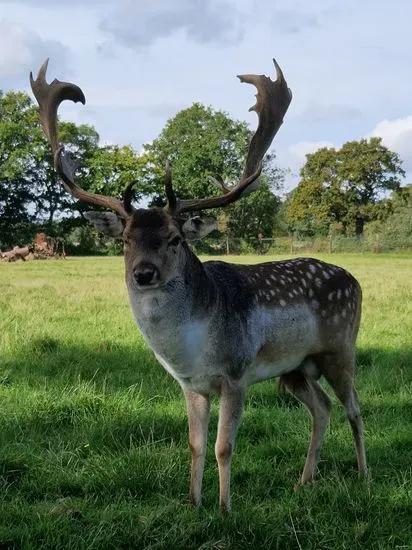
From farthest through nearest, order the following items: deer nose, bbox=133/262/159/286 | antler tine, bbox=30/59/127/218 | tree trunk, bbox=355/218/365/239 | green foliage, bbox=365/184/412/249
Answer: tree trunk, bbox=355/218/365/239 → green foliage, bbox=365/184/412/249 → antler tine, bbox=30/59/127/218 → deer nose, bbox=133/262/159/286

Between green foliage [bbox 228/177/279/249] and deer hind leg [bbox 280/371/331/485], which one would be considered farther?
green foliage [bbox 228/177/279/249]

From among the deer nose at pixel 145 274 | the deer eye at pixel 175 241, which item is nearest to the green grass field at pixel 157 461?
the deer nose at pixel 145 274

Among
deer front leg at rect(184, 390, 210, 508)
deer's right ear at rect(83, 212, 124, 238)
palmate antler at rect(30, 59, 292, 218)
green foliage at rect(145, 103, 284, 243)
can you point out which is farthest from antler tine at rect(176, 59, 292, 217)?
green foliage at rect(145, 103, 284, 243)

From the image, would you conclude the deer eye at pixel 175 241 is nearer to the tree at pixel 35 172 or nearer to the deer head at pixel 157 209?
the deer head at pixel 157 209

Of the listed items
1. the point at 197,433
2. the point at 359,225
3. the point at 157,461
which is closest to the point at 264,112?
the point at 197,433

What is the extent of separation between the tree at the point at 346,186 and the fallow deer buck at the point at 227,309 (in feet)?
182

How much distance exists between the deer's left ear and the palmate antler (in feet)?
0.61

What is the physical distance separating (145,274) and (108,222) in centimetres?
60

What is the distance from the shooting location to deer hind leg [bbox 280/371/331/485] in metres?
4.76

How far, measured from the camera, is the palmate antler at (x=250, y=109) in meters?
4.51

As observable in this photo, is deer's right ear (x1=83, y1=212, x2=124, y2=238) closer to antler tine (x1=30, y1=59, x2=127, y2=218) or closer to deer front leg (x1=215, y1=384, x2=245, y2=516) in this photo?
antler tine (x1=30, y1=59, x2=127, y2=218)

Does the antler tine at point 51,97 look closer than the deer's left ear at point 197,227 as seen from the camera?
No

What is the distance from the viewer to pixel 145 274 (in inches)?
147

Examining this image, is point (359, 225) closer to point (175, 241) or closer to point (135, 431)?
point (135, 431)
